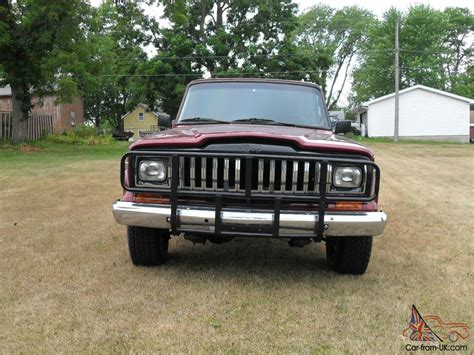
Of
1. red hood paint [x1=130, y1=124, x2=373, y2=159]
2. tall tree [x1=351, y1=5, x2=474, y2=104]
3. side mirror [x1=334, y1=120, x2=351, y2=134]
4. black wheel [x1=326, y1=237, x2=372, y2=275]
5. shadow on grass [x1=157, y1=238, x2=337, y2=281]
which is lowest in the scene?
shadow on grass [x1=157, y1=238, x2=337, y2=281]

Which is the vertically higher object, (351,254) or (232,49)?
(232,49)

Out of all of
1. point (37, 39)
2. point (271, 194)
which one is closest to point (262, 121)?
point (271, 194)

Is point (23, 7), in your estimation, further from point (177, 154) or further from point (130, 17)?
point (177, 154)

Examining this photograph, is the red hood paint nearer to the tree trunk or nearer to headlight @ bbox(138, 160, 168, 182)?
headlight @ bbox(138, 160, 168, 182)

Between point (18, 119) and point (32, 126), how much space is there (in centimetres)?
380

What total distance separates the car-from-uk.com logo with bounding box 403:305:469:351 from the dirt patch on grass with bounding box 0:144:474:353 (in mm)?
70

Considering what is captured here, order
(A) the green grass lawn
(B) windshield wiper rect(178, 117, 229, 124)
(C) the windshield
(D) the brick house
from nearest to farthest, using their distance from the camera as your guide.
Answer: (B) windshield wiper rect(178, 117, 229, 124), (C) the windshield, (A) the green grass lawn, (D) the brick house

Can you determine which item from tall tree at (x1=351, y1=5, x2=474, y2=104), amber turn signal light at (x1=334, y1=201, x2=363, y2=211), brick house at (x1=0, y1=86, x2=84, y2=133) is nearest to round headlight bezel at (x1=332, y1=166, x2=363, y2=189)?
amber turn signal light at (x1=334, y1=201, x2=363, y2=211)

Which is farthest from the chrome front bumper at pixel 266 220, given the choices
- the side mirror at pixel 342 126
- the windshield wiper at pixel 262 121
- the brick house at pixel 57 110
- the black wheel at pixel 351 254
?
the brick house at pixel 57 110

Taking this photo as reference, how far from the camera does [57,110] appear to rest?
34062mm

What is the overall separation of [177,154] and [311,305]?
1.46 metres

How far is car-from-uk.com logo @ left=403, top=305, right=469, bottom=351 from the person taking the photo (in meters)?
2.84

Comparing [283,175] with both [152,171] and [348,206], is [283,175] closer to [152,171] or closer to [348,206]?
[348,206]

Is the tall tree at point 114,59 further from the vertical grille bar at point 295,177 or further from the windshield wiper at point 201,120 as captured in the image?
the vertical grille bar at point 295,177
